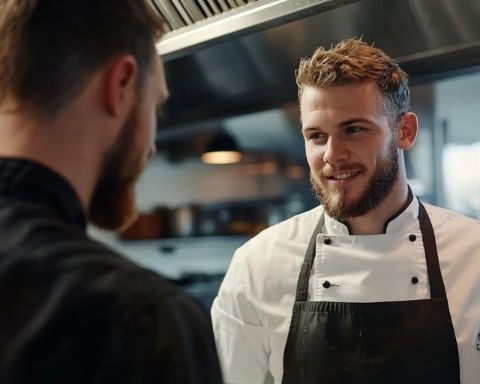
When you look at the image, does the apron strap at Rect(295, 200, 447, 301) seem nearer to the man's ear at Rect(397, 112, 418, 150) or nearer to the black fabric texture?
the man's ear at Rect(397, 112, 418, 150)

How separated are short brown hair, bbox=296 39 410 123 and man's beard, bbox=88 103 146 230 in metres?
0.70

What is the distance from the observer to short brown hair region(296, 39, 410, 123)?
1282 mm

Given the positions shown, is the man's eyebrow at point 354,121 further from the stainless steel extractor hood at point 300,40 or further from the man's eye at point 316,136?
the stainless steel extractor hood at point 300,40

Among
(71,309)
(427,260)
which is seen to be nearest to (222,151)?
(427,260)

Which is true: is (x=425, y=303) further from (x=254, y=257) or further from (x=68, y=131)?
(x=68, y=131)

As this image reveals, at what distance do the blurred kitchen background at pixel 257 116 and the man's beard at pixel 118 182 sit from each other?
57 cm

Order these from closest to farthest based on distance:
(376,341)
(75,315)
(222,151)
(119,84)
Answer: (75,315)
(119,84)
(376,341)
(222,151)

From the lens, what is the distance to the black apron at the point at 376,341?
122cm

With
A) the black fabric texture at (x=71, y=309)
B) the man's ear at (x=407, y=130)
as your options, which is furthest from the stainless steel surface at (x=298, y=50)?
the black fabric texture at (x=71, y=309)

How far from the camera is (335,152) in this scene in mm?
1288

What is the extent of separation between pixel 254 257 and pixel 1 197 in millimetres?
892

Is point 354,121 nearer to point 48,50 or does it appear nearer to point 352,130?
point 352,130

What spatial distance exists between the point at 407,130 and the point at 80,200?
37.0 inches

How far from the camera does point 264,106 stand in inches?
69.0
